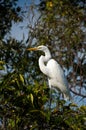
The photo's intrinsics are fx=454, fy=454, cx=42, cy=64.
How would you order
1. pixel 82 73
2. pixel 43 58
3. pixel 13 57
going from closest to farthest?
pixel 43 58, pixel 13 57, pixel 82 73

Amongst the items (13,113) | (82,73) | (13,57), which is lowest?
(82,73)

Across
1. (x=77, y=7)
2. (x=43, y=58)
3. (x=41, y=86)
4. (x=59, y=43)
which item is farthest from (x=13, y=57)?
(x=41, y=86)

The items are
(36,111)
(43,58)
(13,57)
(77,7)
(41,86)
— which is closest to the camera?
(36,111)

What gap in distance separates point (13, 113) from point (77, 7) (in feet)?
19.5

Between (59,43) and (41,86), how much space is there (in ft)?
22.9

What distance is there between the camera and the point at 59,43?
37.1 feet

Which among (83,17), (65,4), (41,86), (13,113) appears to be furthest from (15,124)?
(83,17)

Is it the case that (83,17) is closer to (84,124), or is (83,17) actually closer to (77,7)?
(77,7)

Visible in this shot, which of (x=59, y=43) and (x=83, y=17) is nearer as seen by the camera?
(x=83, y=17)

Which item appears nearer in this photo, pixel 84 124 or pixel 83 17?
pixel 84 124

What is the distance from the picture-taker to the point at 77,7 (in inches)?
A: 385

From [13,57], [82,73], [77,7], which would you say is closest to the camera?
[13,57]

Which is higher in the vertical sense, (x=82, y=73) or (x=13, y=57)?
(x=13, y=57)

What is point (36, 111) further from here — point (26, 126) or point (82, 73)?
point (82, 73)
